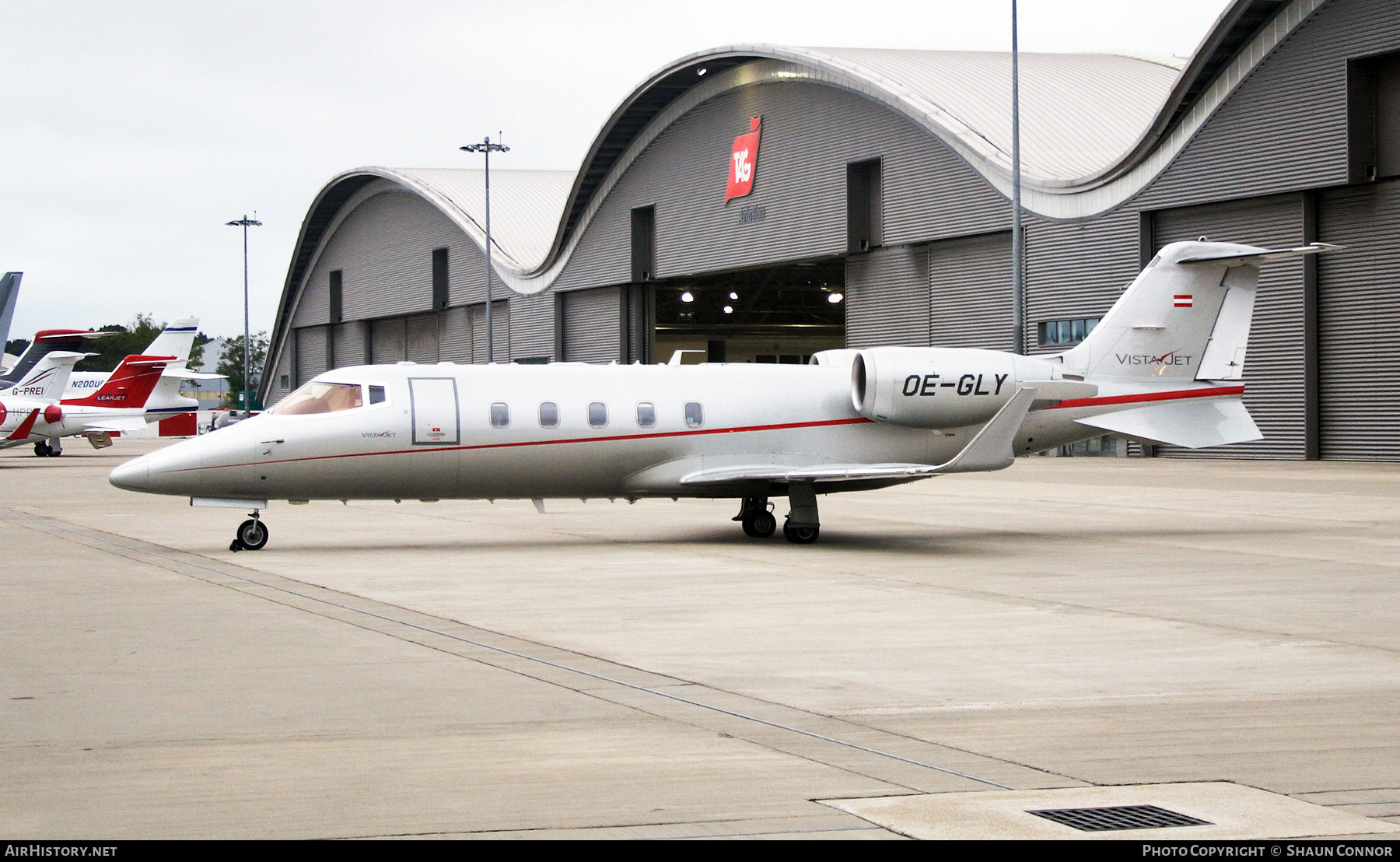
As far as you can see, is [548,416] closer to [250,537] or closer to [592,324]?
[250,537]

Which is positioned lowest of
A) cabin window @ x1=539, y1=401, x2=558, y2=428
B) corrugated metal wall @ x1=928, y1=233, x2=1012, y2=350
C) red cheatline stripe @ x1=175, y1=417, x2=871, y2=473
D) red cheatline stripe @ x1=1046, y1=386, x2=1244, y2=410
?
red cheatline stripe @ x1=175, y1=417, x2=871, y2=473

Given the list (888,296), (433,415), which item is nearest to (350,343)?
(888,296)

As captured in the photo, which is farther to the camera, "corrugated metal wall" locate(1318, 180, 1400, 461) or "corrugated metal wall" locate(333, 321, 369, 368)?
"corrugated metal wall" locate(333, 321, 369, 368)

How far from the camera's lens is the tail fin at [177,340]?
223 ft

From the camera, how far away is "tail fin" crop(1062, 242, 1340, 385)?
22.3 meters

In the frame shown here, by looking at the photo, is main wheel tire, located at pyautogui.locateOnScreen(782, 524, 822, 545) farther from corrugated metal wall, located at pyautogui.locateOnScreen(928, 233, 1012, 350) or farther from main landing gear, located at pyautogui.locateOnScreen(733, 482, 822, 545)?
corrugated metal wall, located at pyautogui.locateOnScreen(928, 233, 1012, 350)

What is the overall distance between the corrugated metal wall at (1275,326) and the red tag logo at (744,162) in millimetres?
21644

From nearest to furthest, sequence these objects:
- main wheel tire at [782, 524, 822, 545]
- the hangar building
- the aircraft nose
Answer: the aircraft nose < main wheel tire at [782, 524, 822, 545] < the hangar building

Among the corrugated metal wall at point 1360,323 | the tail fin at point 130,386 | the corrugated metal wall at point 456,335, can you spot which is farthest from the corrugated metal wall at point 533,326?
the corrugated metal wall at point 1360,323

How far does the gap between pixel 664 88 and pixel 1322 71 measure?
3146 centimetres

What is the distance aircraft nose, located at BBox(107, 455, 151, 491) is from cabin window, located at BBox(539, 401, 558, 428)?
495 cm

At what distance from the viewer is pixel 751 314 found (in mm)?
84000

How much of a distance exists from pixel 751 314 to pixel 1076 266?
122ft

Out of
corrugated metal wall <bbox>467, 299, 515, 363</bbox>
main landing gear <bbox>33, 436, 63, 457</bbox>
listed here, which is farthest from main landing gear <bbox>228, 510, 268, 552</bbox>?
corrugated metal wall <bbox>467, 299, 515, 363</bbox>
